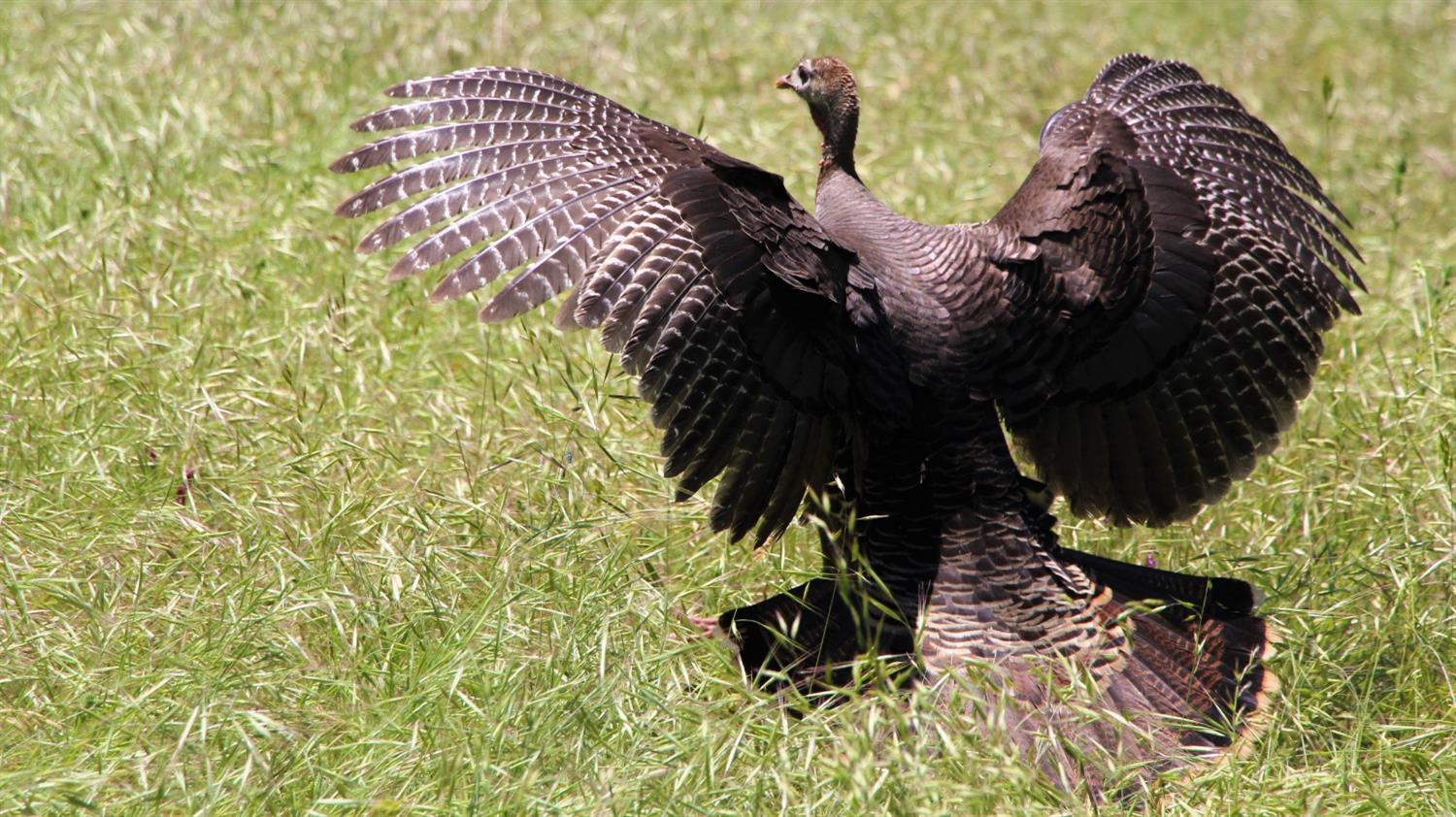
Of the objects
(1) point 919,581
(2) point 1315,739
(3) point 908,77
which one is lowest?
(2) point 1315,739

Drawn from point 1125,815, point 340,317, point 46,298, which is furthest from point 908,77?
point 1125,815

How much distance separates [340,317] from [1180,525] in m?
2.95

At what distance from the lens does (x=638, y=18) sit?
28.9ft

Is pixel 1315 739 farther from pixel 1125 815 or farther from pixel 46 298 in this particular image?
pixel 46 298

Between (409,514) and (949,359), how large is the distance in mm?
1583

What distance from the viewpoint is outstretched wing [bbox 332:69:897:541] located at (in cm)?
365

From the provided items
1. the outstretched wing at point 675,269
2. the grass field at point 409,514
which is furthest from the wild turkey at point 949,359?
the grass field at point 409,514

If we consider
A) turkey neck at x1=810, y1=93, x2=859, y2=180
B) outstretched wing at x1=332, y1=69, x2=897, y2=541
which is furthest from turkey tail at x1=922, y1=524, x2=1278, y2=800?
turkey neck at x1=810, y1=93, x2=859, y2=180

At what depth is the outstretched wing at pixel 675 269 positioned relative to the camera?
3.65 metres

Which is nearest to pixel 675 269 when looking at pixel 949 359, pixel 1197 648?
pixel 949 359

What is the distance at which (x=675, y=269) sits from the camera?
365 centimetres

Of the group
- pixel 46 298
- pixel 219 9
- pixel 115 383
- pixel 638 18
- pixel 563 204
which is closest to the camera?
pixel 563 204

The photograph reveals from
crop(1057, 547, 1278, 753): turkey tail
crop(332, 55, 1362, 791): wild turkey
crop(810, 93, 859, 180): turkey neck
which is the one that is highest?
crop(810, 93, 859, 180): turkey neck

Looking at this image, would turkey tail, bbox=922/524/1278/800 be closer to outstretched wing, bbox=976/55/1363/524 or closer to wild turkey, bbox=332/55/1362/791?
wild turkey, bbox=332/55/1362/791
